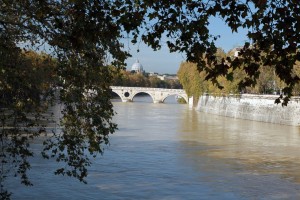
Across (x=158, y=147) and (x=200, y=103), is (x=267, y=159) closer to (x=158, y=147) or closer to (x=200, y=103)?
(x=158, y=147)

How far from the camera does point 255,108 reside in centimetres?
4603

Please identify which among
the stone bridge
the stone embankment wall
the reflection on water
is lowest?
the reflection on water

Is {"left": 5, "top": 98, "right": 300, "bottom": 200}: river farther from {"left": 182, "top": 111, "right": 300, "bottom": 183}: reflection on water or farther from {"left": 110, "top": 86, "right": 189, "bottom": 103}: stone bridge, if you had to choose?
{"left": 110, "top": 86, "right": 189, "bottom": 103}: stone bridge

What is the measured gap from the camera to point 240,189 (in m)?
13.5

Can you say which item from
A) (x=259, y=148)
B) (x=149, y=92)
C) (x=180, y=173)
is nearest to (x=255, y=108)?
(x=259, y=148)

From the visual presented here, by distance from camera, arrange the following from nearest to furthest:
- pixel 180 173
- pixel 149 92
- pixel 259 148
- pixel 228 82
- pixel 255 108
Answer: pixel 180 173 < pixel 259 148 < pixel 255 108 < pixel 228 82 < pixel 149 92

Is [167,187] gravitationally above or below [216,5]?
below

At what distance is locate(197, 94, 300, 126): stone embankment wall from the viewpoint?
3947 cm

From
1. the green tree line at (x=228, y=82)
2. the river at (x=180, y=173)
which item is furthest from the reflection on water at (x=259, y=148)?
the green tree line at (x=228, y=82)

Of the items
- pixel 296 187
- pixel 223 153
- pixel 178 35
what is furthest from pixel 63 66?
pixel 223 153

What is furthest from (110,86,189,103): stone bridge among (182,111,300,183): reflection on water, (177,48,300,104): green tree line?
(182,111,300,183): reflection on water

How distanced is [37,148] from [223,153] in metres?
7.56

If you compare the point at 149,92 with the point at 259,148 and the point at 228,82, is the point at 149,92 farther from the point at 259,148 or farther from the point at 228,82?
the point at 259,148

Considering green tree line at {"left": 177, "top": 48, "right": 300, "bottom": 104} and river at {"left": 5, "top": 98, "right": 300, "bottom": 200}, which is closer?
river at {"left": 5, "top": 98, "right": 300, "bottom": 200}
